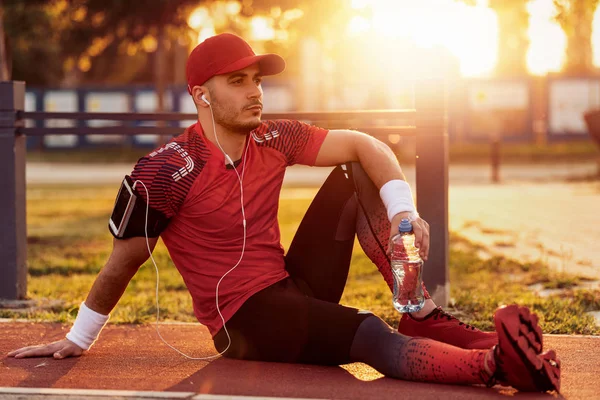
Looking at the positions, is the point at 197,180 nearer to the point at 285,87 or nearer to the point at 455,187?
the point at 455,187

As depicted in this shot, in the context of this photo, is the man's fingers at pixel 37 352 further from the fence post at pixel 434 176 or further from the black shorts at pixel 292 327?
the fence post at pixel 434 176

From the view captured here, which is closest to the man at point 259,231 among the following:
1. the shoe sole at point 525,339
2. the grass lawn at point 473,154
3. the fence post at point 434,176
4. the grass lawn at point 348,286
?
the shoe sole at point 525,339

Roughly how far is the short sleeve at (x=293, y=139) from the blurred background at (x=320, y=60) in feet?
6.81

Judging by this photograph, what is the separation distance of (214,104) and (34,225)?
9.66 m

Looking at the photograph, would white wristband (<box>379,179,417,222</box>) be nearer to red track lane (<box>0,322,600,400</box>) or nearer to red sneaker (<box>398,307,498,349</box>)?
red sneaker (<box>398,307,498,349</box>)

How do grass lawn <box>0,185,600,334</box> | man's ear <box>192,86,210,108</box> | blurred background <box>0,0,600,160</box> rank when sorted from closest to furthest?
man's ear <box>192,86,210,108</box>
grass lawn <box>0,185,600,334</box>
blurred background <box>0,0,600,160</box>

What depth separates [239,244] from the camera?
5.12 meters

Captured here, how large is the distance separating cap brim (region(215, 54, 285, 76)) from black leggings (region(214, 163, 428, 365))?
0.63 m

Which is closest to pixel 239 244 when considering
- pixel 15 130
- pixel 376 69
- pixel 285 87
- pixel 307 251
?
pixel 307 251

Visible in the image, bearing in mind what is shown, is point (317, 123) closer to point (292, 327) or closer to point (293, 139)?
point (293, 139)

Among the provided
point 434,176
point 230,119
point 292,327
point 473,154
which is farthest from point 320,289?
point 473,154

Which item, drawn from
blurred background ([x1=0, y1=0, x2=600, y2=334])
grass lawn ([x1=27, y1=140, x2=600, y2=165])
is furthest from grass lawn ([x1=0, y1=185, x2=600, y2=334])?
grass lawn ([x1=27, y1=140, x2=600, y2=165])

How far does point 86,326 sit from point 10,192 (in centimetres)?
228

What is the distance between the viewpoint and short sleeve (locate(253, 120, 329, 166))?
17.3ft
